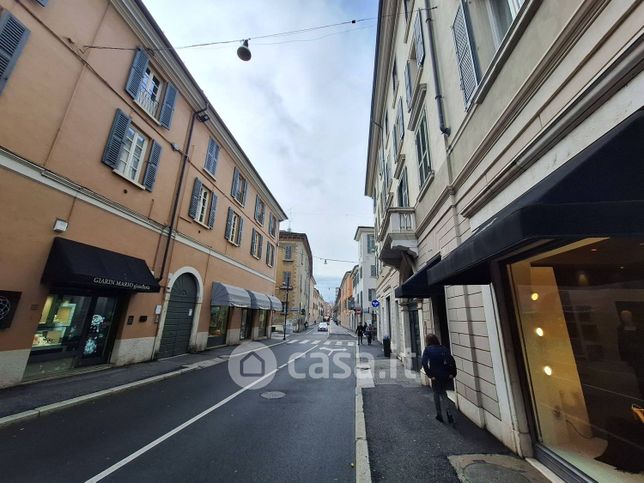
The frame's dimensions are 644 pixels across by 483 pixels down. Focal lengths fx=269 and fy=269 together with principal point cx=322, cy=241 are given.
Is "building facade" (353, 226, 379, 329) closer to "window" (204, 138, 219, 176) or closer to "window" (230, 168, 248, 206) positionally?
"window" (230, 168, 248, 206)

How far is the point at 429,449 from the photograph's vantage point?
4.19 metres

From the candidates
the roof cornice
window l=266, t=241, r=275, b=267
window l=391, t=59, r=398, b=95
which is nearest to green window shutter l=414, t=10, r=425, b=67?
window l=391, t=59, r=398, b=95

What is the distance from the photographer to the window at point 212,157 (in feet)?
48.5

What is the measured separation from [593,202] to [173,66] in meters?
15.0

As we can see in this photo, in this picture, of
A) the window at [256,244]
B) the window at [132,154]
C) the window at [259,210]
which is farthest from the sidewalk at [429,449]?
the window at [259,210]

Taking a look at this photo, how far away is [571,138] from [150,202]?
493 inches

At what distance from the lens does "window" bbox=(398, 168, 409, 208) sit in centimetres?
1106

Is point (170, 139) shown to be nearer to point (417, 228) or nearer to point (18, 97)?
point (18, 97)

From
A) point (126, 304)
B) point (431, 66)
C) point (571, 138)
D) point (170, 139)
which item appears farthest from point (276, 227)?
point (571, 138)

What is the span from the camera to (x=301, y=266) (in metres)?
43.7

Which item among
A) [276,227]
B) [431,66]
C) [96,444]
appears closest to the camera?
[96,444]

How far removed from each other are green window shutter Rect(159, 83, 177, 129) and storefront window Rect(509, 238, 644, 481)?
13498 mm

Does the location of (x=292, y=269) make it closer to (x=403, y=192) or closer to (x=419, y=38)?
(x=403, y=192)

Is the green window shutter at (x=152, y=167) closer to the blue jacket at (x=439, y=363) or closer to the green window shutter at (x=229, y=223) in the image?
the green window shutter at (x=229, y=223)
